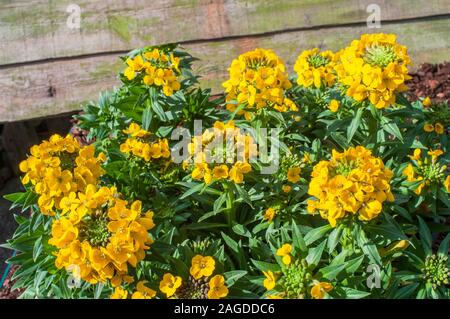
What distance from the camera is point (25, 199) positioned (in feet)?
7.70

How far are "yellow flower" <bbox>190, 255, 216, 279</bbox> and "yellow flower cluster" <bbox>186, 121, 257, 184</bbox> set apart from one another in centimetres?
27

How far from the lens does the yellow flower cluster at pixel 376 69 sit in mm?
2229

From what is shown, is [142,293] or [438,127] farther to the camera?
[438,127]

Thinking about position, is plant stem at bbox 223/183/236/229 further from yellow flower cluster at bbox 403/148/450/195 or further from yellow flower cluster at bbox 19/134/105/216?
yellow flower cluster at bbox 403/148/450/195

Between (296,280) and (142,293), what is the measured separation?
1.64 feet

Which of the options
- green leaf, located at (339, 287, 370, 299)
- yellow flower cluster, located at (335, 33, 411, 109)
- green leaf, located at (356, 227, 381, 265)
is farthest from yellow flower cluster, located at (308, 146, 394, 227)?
yellow flower cluster, located at (335, 33, 411, 109)

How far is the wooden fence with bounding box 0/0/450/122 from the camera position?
158 inches

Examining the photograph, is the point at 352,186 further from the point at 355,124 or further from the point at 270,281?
the point at 355,124

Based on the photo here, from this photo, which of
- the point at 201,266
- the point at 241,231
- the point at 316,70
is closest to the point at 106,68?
the point at 316,70

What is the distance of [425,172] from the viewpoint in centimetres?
242

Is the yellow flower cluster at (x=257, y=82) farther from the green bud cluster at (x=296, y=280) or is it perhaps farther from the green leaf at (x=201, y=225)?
the green bud cluster at (x=296, y=280)

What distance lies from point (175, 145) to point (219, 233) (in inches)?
16.8

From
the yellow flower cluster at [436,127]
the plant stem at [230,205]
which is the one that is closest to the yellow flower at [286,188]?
the plant stem at [230,205]
